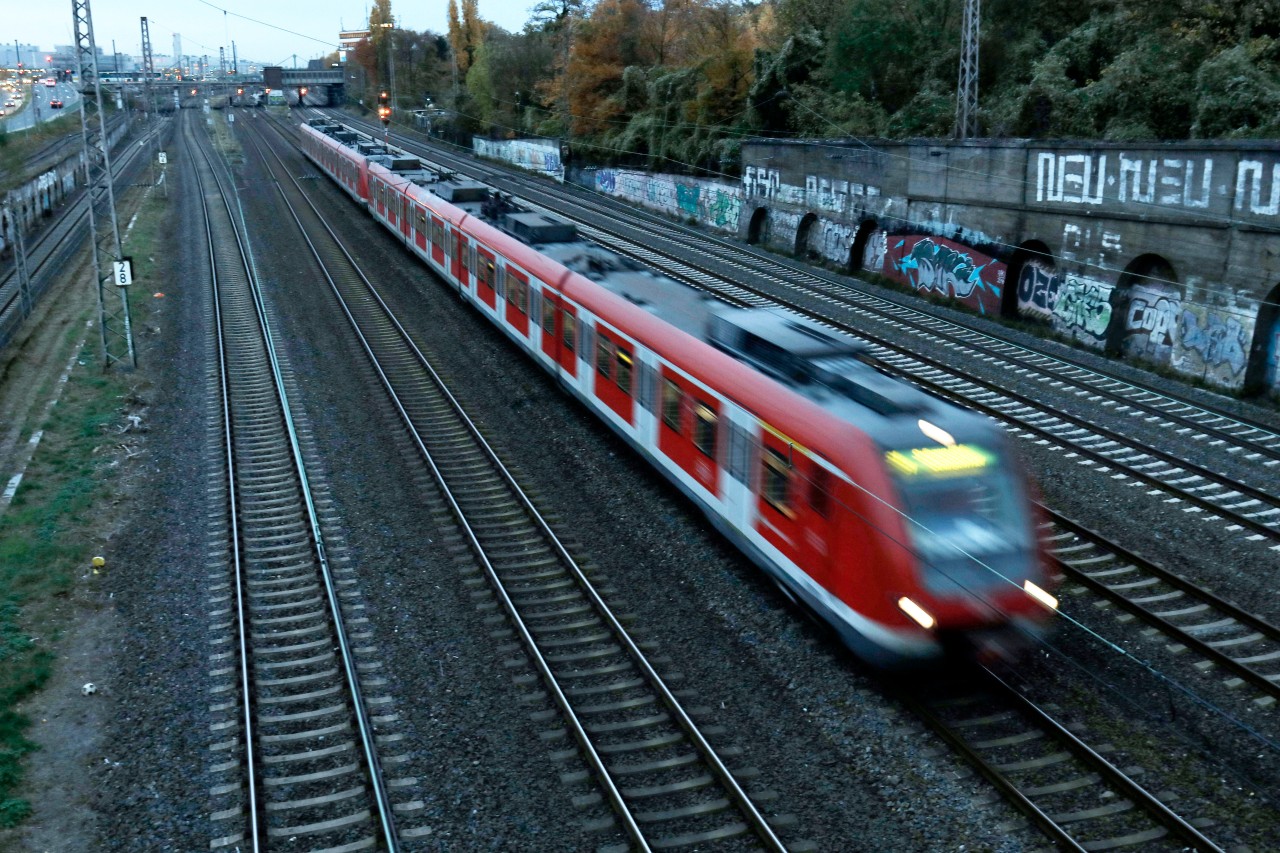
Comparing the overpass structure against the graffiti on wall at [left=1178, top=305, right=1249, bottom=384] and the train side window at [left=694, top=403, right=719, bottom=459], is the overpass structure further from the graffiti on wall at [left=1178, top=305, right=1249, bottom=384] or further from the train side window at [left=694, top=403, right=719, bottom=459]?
the train side window at [left=694, top=403, right=719, bottom=459]

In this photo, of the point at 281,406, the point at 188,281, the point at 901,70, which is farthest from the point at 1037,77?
the point at 188,281

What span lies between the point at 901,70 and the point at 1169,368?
21.1m

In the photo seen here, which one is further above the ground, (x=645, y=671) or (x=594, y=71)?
(x=594, y=71)

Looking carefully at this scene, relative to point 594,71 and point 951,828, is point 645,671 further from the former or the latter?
point 594,71

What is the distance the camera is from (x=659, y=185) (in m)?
47.3

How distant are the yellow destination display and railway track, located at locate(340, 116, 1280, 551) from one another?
5684 millimetres

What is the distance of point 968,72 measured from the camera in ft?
89.0

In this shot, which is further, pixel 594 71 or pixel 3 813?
pixel 594 71

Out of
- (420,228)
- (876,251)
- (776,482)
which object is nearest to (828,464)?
(776,482)

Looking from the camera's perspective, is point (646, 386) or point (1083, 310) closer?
point (646, 386)

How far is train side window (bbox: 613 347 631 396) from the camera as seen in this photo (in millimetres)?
15539

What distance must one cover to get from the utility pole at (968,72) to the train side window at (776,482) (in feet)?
61.3

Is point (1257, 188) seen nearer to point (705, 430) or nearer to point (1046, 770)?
point (705, 430)

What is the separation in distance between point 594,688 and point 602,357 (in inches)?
286
